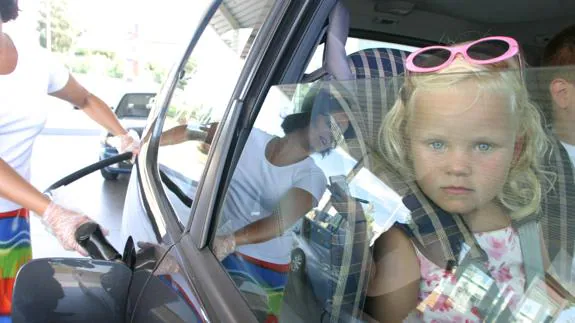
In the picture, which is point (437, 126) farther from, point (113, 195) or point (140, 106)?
point (140, 106)

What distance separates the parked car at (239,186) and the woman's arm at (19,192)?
33 centimetres

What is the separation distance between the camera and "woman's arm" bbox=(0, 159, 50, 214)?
2.11 meters

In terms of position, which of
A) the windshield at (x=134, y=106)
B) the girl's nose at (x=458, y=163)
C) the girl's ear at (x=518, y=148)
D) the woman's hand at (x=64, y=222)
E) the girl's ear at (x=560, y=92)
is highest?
the girl's ear at (x=560, y=92)

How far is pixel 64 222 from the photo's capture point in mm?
2025

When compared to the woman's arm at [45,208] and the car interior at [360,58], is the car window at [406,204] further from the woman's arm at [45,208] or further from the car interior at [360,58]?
the woman's arm at [45,208]

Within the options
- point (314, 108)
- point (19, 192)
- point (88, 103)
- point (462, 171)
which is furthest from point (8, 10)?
point (462, 171)

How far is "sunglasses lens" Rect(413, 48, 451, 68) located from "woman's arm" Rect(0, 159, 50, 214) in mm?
1559

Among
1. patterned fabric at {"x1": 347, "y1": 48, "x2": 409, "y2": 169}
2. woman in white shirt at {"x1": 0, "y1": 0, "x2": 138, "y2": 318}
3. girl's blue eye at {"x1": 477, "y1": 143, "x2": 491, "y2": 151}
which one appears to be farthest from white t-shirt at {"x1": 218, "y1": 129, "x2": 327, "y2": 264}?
woman in white shirt at {"x1": 0, "y1": 0, "x2": 138, "y2": 318}

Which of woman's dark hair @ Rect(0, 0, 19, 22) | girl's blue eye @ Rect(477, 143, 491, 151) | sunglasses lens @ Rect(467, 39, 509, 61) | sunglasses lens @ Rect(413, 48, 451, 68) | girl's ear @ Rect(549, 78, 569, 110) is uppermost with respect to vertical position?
sunglasses lens @ Rect(467, 39, 509, 61)

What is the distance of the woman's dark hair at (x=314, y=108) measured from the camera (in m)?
1.17

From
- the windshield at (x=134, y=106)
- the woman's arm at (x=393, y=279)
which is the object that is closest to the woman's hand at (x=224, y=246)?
the woman's arm at (x=393, y=279)

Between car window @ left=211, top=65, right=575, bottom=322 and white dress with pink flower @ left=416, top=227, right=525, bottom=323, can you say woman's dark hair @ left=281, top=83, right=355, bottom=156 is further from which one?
white dress with pink flower @ left=416, top=227, right=525, bottom=323

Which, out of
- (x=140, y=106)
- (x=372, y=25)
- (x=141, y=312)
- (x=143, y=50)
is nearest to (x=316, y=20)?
(x=141, y=312)

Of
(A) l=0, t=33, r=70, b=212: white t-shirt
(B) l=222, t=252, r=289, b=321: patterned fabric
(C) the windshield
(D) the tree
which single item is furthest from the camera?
(D) the tree
